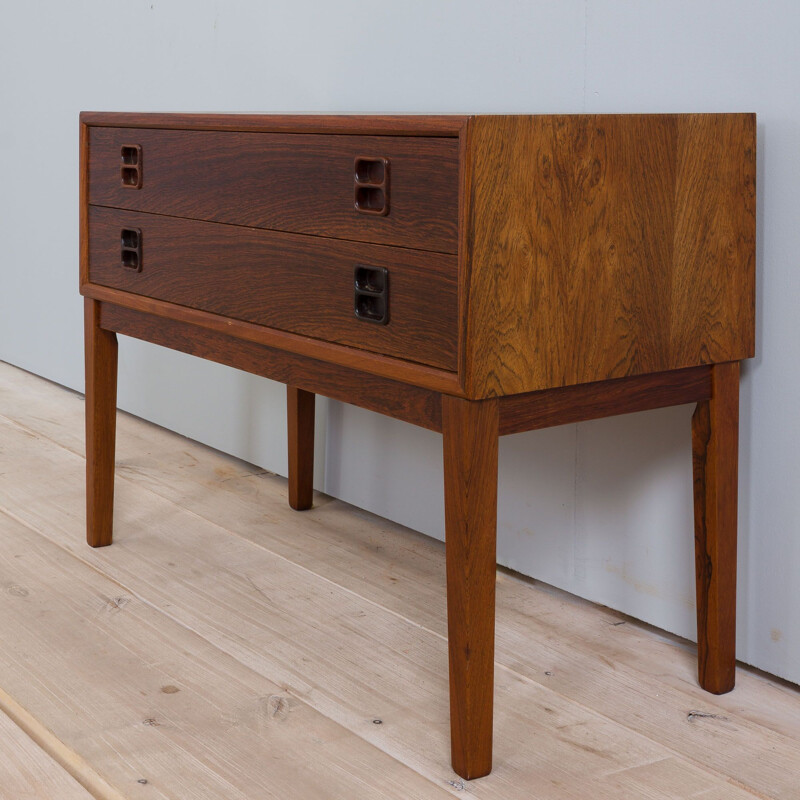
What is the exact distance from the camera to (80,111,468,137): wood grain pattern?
3.55ft

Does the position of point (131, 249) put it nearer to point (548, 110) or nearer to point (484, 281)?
point (548, 110)

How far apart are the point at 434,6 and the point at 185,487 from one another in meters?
0.99

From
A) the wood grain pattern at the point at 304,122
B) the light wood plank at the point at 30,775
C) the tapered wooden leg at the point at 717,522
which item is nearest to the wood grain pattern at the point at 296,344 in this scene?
the wood grain pattern at the point at 304,122

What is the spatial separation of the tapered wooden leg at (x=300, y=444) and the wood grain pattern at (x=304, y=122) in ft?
1.89

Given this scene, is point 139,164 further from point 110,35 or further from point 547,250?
point 110,35

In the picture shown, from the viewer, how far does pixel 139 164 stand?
5.28ft

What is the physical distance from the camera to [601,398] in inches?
47.9

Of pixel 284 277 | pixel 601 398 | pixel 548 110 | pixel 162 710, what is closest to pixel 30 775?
pixel 162 710

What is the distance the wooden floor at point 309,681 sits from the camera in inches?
46.6

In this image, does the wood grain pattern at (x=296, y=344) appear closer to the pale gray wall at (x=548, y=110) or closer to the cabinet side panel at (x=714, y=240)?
the cabinet side panel at (x=714, y=240)

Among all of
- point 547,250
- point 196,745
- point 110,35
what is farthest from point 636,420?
point 110,35

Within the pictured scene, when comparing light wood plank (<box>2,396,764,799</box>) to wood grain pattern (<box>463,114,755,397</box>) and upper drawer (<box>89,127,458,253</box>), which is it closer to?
wood grain pattern (<box>463,114,755,397</box>)

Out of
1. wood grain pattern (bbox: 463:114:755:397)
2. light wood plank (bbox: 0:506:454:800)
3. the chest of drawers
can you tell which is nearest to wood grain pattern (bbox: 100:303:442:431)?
the chest of drawers

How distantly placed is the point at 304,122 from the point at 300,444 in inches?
33.7
